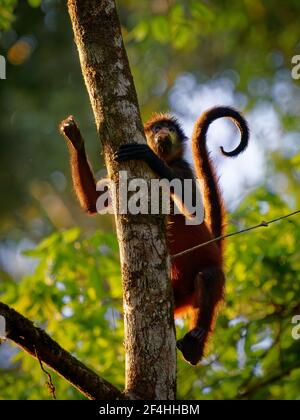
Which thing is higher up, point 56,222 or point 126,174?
point 56,222

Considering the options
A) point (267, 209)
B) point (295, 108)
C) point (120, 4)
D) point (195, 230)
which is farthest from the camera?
point (120, 4)

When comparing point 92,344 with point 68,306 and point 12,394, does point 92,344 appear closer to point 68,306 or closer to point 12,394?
point 68,306

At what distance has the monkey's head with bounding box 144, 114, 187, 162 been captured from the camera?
5.92 m

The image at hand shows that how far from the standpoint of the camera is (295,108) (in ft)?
53.0

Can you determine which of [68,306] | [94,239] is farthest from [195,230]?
[68,306]

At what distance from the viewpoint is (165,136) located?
5.95 meters

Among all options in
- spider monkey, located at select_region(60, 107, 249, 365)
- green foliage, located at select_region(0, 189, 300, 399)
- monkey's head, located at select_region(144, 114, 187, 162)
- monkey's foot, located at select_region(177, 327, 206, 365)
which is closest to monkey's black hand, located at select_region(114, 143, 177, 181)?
spider monkey, located at select_region(60, 107, 249, 365)

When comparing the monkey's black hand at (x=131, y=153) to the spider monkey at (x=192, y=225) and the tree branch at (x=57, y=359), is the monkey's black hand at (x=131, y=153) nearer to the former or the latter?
the spider monkey at (x=192, y=225)

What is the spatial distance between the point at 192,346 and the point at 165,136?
5.71 ft

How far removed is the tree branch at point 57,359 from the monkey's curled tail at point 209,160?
174 centimetres

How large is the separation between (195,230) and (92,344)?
1292mm

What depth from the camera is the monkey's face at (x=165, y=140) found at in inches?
233

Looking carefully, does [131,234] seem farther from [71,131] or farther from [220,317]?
[220,317]

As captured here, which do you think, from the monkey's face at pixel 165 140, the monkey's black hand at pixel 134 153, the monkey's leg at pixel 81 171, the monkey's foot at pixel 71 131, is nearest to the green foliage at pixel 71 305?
the monkey's leg at pixel 81 171
